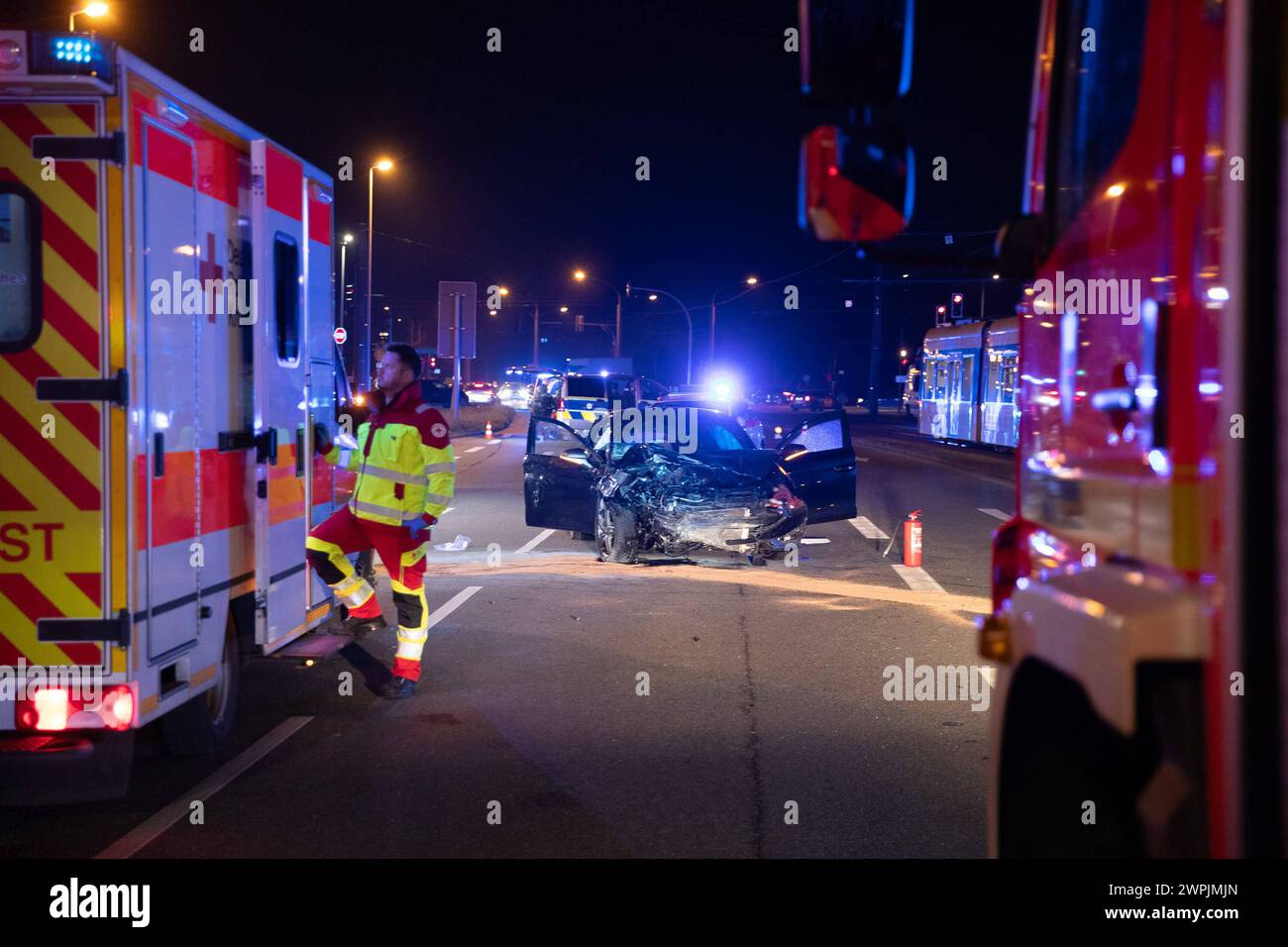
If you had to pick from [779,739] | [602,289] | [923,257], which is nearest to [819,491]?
[779,739]

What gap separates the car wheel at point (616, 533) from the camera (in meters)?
13.5

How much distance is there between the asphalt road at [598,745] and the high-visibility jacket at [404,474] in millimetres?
1055

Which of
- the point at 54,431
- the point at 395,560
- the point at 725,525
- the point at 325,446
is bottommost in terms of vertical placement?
the point at 725,525

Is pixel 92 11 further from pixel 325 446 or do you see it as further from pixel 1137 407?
pixel 1137 407

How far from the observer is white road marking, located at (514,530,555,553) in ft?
48.3

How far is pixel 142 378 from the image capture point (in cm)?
534

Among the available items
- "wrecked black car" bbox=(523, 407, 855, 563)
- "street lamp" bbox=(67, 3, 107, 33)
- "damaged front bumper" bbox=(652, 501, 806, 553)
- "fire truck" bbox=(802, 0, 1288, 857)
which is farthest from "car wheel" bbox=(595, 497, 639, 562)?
"fire truck" bbox=(802, 0, 1288, 857)

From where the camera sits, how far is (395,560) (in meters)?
7.86

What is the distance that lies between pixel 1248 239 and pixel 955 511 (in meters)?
17.7

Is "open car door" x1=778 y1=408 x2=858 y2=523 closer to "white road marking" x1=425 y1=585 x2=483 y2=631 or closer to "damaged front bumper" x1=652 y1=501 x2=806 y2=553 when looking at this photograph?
"damaged front bumper" x1=652 y1=501 x2=806 y2=553

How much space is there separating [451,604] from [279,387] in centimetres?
412

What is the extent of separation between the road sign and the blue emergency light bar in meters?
28.5

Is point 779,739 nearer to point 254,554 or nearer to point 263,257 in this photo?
point 254,554

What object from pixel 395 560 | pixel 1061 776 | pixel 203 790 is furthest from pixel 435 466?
pixel 1061 776
